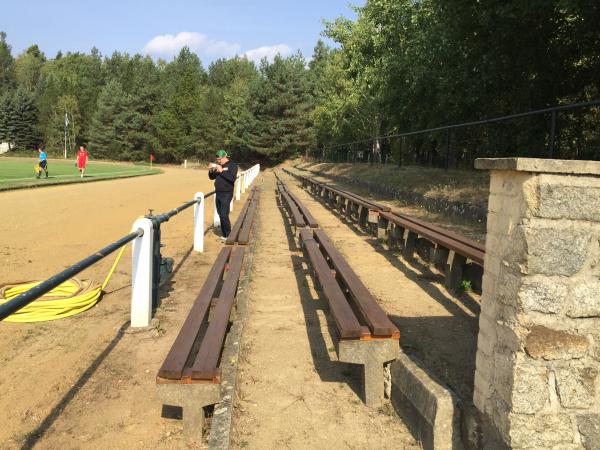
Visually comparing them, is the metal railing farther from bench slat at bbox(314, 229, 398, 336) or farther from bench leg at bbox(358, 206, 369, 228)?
bench leg at bbox(358, 206, 369, 228)

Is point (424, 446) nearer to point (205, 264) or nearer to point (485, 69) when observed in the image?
point (205, 264)

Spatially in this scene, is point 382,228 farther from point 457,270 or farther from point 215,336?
point 215,336

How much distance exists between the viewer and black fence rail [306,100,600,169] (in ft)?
28.5

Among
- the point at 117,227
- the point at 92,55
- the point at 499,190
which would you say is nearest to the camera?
the point at 499,190

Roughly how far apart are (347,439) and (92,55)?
133815 millimetres

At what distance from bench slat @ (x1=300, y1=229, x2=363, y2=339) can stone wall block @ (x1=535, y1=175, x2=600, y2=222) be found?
1422 millimetres

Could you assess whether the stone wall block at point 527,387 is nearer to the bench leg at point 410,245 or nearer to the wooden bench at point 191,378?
the wooden bench at point 191,378

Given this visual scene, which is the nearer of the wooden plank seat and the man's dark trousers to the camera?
the wooden plank seat

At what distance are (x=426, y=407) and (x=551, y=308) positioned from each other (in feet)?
2.96

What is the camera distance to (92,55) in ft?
392

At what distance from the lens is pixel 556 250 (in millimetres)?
2348

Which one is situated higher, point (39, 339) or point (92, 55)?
point (92, 55)

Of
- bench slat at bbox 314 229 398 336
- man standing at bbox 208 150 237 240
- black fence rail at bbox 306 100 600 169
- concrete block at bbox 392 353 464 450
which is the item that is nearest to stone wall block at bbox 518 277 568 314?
concrete block at bbox 392 353 464 450

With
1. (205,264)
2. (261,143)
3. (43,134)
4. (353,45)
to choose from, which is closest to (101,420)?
(205,264)
